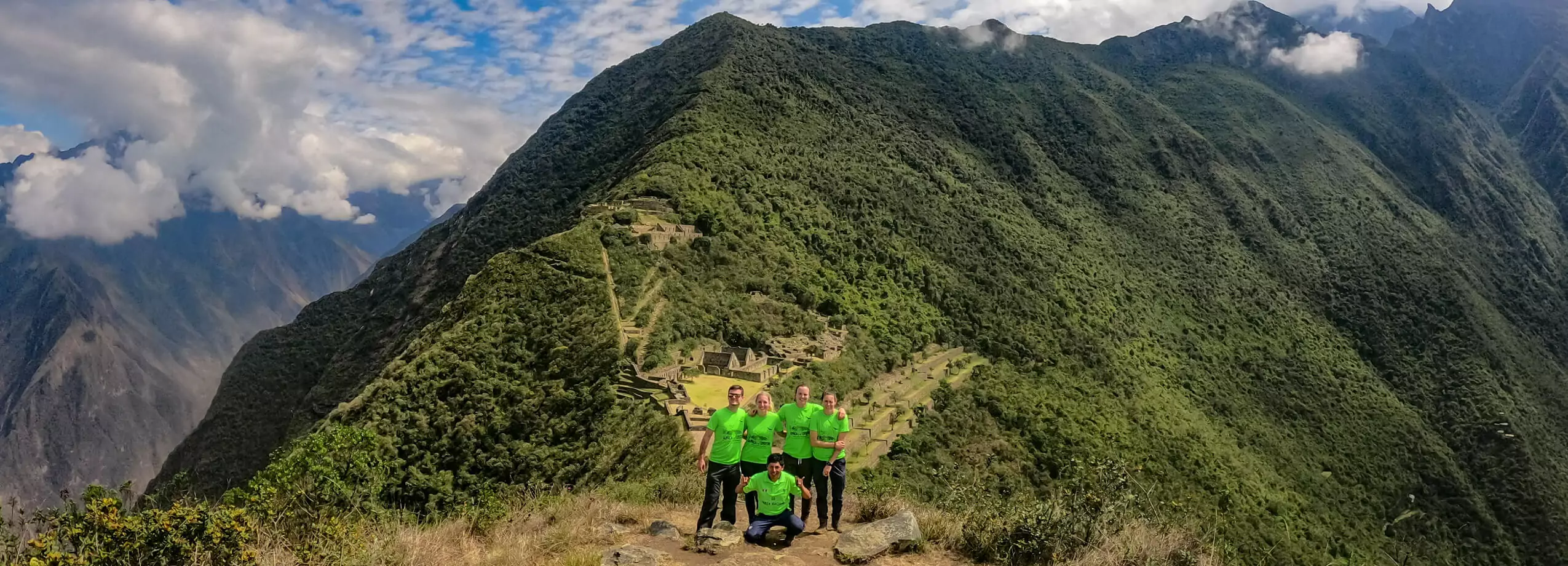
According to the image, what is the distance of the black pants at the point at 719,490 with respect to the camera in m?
9.30

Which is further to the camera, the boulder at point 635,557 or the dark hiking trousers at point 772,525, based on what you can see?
the dark hiking trousers at point 772,525

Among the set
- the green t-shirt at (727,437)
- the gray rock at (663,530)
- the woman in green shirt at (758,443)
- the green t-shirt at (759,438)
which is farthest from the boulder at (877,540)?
the gray rock at (663,530)

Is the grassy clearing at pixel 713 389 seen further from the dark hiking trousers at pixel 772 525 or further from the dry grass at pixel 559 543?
the dark hiking trousers at pixel 772 525

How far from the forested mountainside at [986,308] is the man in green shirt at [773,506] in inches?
126

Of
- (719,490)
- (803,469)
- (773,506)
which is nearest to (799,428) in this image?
(803,469)

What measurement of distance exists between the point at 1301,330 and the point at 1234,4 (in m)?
154

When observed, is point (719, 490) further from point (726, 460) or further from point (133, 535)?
point (133, 535)

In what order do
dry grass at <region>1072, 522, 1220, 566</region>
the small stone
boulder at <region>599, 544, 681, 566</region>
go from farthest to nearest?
the small stone, boulder at <region>599, 544, 681, 566</region>, dry grass at <region>1072, 522, 1220, 566</region>

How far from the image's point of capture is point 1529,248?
391ft

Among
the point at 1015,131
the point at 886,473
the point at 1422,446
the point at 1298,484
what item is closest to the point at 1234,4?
A: the point at 1015,131

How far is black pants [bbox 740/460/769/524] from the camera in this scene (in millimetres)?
9406

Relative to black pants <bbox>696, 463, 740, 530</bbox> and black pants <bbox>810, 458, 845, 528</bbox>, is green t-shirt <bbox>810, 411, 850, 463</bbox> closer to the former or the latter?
black pants <bbox>810, 458, 845, 528</bbox>

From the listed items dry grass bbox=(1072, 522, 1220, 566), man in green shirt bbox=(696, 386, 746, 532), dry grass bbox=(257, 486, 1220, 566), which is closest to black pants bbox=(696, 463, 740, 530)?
man in green shirt bbox=(696, 386, 746, 532)

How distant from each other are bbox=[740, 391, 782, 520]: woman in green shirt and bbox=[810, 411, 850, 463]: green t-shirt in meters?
0.52
